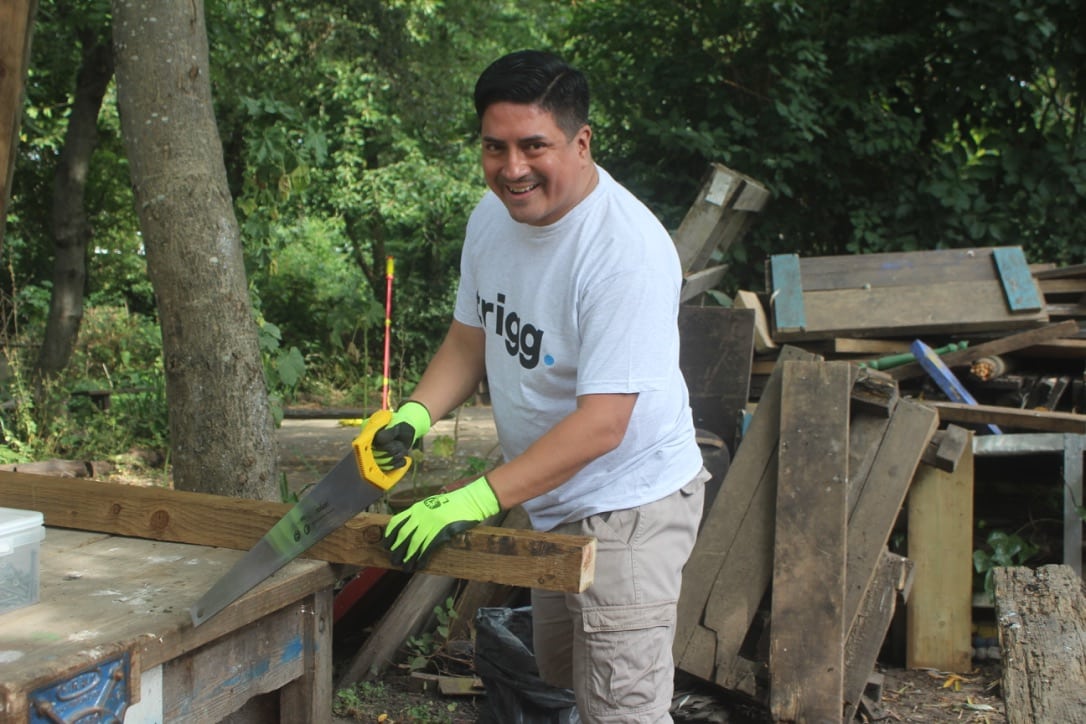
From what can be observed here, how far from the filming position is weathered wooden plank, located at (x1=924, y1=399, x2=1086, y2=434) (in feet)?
14.0

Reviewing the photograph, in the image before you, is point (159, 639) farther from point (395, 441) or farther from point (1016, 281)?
point (1016, 281)

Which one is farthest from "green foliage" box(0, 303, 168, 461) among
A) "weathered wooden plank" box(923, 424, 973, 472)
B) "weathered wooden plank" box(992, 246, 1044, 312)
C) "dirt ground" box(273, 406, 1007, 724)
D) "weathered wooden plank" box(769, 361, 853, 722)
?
"weathered wooden plank" box(992, 246, 1044, 312)

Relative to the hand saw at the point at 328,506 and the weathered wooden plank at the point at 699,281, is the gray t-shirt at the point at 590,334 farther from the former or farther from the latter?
the weathered wooden plank at the point at 699,281

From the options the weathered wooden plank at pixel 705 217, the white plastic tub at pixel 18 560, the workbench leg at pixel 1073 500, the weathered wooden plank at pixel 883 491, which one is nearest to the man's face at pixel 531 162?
the white plastic tub at pixel 18 560

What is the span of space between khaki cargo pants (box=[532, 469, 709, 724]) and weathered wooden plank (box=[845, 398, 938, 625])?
1.49m

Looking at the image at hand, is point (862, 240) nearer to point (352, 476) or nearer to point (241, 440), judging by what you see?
point (241, 440)

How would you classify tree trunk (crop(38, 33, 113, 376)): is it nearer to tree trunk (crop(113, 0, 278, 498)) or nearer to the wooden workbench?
tree trunk (crop(113, 0, 278, 498))

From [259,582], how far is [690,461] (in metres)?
1.00

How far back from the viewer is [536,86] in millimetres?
2029

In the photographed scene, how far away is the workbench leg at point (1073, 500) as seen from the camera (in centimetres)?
419

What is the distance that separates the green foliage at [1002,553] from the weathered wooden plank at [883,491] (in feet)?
2.18

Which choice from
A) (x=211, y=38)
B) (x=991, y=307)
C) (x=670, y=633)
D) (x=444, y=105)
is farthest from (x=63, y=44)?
(x=670, y=633)

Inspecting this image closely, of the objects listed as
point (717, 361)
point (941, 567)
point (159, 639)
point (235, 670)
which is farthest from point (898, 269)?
point (159, 639)

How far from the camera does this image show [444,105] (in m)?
12.0
